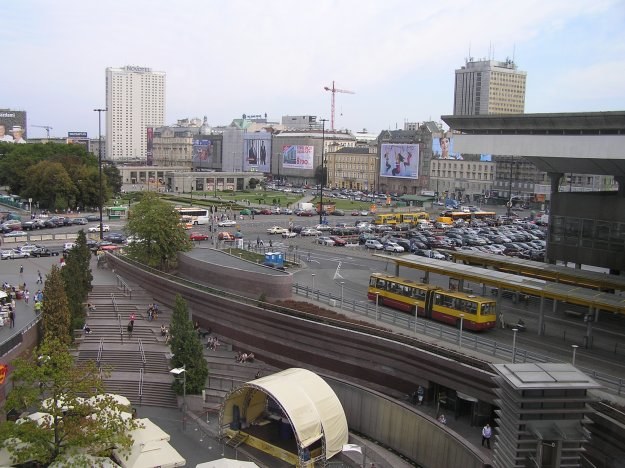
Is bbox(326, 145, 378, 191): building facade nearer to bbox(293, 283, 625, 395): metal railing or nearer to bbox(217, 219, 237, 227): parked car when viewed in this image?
bbox(217, 219, 237, 227): parked car

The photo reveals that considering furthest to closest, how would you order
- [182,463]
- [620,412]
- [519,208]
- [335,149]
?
[335,149] → [519,208] → [182,463] → [620,412]

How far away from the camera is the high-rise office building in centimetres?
19262

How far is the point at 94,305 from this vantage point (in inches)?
1313

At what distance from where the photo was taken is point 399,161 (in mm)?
114188

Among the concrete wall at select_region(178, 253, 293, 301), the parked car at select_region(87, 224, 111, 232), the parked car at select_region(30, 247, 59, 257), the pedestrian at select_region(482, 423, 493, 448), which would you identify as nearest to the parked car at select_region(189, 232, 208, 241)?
the parked car at select_region(87, 224, 111, 232)

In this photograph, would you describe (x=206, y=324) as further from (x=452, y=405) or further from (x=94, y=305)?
(x=452, y=405)

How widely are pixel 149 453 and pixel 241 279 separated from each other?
14151 millimetres

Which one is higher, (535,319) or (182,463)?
(535,319)

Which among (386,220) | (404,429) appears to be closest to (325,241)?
(386,220)

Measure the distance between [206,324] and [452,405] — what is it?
46.5ft

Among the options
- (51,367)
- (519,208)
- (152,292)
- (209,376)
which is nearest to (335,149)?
(519,208)

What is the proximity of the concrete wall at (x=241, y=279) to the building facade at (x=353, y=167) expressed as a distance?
8854 cm

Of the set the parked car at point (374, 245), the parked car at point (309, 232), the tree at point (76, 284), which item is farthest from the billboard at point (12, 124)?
the tree at point (76, 284)

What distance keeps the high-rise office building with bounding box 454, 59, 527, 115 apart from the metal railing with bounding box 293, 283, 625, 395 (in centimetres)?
17125
